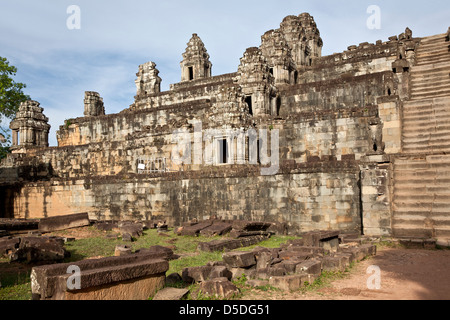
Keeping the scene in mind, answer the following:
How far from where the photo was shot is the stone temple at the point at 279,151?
41.0 ft

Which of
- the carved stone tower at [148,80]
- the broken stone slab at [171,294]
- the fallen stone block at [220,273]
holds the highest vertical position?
the carved stone tower at [148,80]

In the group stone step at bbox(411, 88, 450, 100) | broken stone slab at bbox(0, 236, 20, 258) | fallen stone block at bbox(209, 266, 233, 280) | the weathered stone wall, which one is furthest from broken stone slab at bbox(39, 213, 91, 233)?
stone step at bbox(411, 88, 450, 100)

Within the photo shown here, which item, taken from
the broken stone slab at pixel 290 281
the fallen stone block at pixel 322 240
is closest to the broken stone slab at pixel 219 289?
the broken stone slab at pixel 290 281

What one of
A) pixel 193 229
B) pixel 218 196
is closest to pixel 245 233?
pixel 193 229

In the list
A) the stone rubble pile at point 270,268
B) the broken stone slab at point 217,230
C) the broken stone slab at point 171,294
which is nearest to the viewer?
the broken stone slab at point 171,294

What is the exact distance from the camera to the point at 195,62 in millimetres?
34438

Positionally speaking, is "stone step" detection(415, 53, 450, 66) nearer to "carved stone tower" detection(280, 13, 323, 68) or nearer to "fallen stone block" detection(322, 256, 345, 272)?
"carved stone tower" detection(280, 13, 323, 68)

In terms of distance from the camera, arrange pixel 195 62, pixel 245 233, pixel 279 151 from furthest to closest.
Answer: pixel 195 62 → pixel 279 151 → pixel 245 233

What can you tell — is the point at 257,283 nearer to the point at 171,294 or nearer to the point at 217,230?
the point at 171,294

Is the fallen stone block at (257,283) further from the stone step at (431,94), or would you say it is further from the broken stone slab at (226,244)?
the stone step at (431,94)

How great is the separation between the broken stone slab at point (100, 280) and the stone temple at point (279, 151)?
7777 millimetres

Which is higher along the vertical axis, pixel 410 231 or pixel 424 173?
pixel 424 173

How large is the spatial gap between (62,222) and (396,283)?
46.1 ft

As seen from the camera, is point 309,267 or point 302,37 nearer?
point 309,267
